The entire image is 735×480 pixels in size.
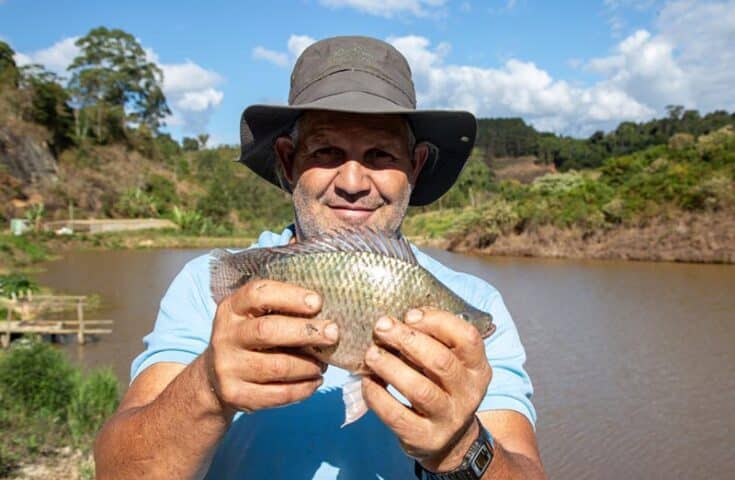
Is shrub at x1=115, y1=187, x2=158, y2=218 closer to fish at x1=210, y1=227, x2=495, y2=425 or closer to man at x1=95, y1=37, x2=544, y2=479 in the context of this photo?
man at x1=95, y1=37, x2=544, y2=479

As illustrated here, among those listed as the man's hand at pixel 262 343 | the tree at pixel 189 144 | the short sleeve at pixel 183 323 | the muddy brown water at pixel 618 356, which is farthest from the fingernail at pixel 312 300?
the tree at pixel 189 144

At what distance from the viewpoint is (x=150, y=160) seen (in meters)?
61.9

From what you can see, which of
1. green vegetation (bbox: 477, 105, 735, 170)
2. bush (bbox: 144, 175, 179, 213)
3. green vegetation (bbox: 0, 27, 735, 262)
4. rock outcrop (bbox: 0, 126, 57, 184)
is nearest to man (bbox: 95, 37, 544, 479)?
green vegetation (bbox: 0, 27, 735, 262)

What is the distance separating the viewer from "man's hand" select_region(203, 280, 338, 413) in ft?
4.76

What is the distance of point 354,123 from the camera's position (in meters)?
2.12

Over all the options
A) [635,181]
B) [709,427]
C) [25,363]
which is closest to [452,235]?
[635,181]

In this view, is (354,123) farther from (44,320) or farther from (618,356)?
(44,320)

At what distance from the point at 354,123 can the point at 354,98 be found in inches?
4.5

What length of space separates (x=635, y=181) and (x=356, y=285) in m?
33.6

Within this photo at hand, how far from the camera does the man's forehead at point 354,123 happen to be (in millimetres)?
2109

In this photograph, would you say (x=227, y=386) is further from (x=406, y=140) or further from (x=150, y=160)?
(x=150, y=160)

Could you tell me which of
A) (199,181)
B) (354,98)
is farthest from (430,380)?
(199,181)

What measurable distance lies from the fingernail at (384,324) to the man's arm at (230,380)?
11 centimetres

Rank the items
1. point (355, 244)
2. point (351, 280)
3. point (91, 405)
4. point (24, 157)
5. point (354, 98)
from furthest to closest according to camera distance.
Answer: point (24, 157), point (91, 405), point (354, 98), point (355, 244), point (351, 280)
